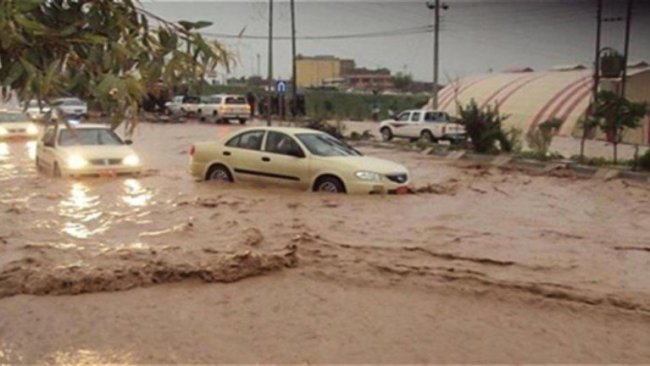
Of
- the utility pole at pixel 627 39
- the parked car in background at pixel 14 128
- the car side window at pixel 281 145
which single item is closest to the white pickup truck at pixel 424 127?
the utility pole at pixel 627 39

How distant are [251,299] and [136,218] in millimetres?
6047

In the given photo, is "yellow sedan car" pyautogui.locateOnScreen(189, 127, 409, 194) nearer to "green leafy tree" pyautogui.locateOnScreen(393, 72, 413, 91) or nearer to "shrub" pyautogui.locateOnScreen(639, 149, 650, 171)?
"shrub" pyautogui.locateOnScreen(639, 149, 650, 171)

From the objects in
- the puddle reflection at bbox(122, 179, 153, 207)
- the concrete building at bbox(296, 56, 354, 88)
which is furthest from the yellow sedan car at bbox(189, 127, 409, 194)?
the concrete building at bbox(296, 56, 354, 88)

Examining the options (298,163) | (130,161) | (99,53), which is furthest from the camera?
(130,161)

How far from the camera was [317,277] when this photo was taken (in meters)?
8.78

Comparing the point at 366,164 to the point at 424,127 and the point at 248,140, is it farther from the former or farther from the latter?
the point at 424,127

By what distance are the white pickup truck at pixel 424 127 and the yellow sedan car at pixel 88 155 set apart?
55.5 feet

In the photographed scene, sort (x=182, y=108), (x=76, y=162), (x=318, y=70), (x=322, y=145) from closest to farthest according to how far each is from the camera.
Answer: (x=322, y=145), (x=76, y=162), (x=182, y=108), (x=318, y=70)

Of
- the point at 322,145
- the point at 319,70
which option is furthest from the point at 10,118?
the point at 319,70

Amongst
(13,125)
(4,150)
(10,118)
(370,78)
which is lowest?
(4,150)

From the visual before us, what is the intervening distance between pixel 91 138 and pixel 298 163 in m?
5.77

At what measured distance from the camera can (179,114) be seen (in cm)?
5062

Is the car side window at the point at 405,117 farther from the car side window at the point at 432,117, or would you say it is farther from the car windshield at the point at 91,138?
the car windshield at the point at 91,138

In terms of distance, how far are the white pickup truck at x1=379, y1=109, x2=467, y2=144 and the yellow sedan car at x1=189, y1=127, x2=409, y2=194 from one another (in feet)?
56.3
